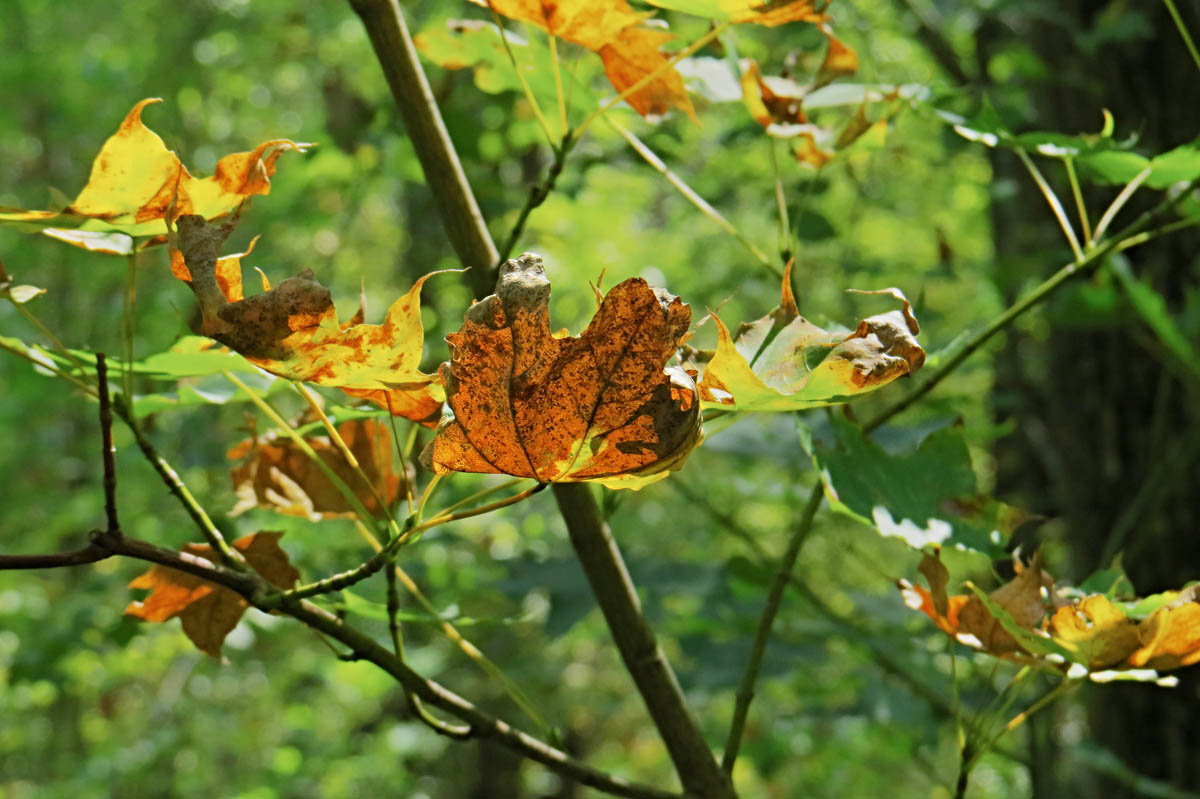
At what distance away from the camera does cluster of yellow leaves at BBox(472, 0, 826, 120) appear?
0.58m

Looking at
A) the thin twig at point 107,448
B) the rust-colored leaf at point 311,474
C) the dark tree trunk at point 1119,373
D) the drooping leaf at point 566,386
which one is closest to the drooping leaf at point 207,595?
the rust-colored leaf at point 311,474

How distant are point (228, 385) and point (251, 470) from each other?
75mm

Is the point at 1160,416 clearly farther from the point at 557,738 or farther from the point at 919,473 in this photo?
the point at 557,738

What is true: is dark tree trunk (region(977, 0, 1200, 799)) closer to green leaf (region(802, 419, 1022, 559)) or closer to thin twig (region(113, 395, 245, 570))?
green leaf (region(802, 419, 1022, 559))

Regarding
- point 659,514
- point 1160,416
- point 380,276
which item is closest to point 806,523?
point 1160,416

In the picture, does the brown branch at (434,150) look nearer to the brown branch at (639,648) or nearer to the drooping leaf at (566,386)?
the brown branch at (639,648)

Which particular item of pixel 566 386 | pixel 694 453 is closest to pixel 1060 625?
pixel 566 386

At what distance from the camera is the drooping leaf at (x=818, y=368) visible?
0.41 meters

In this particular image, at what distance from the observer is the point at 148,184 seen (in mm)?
468

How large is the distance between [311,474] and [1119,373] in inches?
70.2

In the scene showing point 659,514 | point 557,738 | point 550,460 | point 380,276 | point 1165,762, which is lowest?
point 659,514

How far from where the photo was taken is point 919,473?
28.4 inches

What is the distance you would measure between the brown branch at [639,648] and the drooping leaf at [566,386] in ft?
0.82

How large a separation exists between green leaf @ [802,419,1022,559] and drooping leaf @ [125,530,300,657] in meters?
0.33
